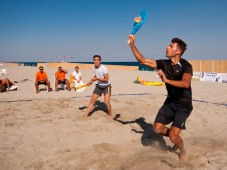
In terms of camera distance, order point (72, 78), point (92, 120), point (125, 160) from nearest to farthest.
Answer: point (125, 160) → point (92, 120) → point (72, 78)

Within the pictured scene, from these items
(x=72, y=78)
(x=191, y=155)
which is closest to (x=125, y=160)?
(x=191, y=155)

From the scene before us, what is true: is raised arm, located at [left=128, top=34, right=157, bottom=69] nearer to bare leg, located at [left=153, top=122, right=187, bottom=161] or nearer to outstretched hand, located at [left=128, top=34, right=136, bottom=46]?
outstretched hand, located at [left=128, top=34, right=136, bottom=46]

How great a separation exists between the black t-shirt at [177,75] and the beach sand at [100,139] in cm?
99

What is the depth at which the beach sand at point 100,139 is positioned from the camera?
3775mm

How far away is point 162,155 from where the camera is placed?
406 centimetres

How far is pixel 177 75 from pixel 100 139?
2183 millimetres

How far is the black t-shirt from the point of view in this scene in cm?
362

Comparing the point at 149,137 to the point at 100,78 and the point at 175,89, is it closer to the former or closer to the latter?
the point at 175,89

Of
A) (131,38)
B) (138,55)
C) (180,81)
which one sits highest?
(131,38)

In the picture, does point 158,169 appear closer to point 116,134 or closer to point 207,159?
point 207,159

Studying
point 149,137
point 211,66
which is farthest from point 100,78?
point 211,66

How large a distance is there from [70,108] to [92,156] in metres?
3.74

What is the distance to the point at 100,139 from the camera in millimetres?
4938

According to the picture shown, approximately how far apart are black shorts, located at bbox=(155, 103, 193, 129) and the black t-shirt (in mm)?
86
